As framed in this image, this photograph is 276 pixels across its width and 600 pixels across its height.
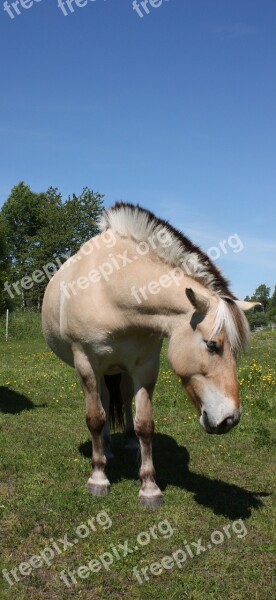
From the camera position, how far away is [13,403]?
10023mm

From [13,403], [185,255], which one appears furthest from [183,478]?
[13,403]

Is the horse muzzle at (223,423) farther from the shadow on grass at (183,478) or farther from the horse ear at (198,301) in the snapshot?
the shadow on grass at (183,478)

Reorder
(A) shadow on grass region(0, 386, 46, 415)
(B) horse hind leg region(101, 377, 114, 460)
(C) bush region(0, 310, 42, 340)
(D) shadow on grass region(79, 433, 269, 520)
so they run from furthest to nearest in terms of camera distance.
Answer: (C) bush region(0, 310, 42, 340)
(A) shadow on grass region(0, 386, 46, 415)
(B) horse hind leg region(101, 377, 114, 460)
(D) shadow on grass region(79, 433, 269, 520)

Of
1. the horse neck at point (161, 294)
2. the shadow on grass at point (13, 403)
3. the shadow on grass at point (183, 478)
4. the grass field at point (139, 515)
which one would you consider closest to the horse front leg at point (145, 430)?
the grass field at point (139, 515)

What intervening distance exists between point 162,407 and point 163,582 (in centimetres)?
599

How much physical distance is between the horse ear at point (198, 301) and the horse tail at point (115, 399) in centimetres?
265

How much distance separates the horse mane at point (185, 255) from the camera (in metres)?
4.46

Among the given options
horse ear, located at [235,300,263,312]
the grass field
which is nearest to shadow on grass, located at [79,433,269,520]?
the grass field

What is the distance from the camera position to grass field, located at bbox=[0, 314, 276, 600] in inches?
154

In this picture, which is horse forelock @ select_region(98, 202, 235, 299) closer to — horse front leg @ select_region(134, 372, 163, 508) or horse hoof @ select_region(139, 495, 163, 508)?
horse front leg @ select_region(134, 372, 163, 508)

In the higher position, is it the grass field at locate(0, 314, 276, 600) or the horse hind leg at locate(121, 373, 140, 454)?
the horse hind leg at locate(121, 373, 140, 454)

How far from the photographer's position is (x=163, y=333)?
501cm

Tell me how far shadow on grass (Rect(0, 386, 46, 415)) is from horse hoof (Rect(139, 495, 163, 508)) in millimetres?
4495

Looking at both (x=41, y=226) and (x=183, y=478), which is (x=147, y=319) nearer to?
(x=183, y=478)
